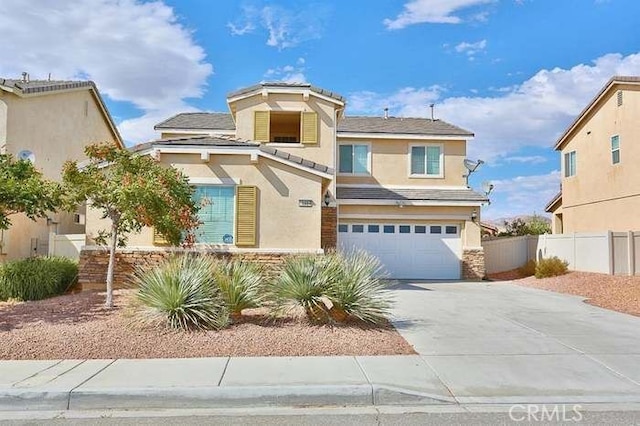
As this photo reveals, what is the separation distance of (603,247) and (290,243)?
1116 cm

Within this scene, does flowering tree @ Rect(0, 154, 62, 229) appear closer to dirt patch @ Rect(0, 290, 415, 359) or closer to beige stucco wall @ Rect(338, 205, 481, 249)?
dirt patch @ Rect(0, 290, 415, 359)

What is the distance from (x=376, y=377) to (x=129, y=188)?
231 inches

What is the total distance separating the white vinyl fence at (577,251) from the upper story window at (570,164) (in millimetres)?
5157

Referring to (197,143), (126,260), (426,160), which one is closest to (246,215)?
(197,143)

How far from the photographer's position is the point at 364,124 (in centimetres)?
2256

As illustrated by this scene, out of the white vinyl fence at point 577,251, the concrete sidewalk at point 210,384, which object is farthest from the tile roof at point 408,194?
the concrete sidewalk at point 210,384

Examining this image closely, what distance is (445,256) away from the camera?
20.0 m

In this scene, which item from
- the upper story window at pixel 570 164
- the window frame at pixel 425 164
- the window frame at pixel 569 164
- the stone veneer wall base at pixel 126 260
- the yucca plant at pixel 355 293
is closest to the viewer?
the yucca plant at pixel 355 293

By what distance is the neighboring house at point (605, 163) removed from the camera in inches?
796

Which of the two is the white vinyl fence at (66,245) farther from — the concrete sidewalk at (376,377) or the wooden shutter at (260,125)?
the concrete sidewalk at (376,377)

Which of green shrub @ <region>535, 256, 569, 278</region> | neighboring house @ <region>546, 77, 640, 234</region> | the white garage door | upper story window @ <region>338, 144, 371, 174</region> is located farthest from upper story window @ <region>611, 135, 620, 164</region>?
upper story window @ <region>338, 144, 371, 174</region>

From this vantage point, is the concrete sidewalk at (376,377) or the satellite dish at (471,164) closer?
the concrete sidewalk at (376,377)

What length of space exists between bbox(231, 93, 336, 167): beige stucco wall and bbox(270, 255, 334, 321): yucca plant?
9.41 metres

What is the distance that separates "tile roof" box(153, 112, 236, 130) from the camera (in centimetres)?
2195
